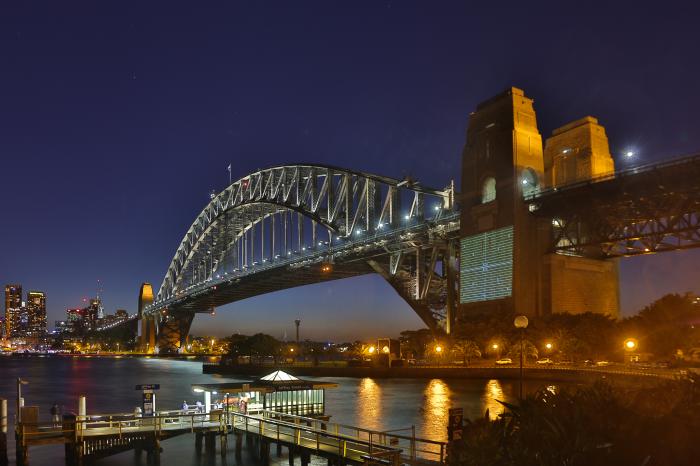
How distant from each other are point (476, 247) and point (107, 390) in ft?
132

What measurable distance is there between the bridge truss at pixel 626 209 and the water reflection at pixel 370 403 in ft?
66.2

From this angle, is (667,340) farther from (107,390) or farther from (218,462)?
(107,390)

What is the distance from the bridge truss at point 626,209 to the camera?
5284 cm

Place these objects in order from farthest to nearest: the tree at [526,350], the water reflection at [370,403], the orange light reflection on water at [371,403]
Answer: the tree at [526,350]
the water reflection at [370,403]
the orange light reflection on water at [371,403]

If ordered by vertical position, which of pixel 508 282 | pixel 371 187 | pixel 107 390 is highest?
pixel 371 187

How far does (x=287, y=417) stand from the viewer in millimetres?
28531

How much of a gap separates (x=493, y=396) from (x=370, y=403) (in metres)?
8.46

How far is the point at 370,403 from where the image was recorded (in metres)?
50.0

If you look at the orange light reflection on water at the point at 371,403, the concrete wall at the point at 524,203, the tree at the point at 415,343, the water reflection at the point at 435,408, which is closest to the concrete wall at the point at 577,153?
the concrete wall at the point at 524,203

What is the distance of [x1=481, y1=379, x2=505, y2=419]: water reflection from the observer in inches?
1677

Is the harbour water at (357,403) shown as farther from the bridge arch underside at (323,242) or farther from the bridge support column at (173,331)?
the bridge support column at (173,331)

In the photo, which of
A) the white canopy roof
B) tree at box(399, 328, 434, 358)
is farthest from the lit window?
the white canopy roof

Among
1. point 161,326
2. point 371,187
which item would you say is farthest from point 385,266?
point 161,326

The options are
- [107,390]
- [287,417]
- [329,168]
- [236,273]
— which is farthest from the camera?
[236,273]
